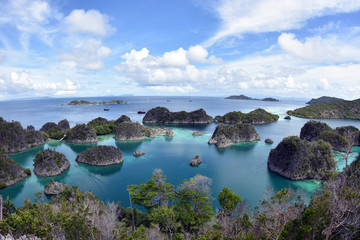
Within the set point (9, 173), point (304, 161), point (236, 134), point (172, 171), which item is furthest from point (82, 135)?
point (304, 161)

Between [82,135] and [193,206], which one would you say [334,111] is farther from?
[82,135]

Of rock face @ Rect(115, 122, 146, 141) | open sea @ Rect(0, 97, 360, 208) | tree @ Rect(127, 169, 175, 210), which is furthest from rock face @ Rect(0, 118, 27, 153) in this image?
tree @ Rect(127, 169, 175, 210)

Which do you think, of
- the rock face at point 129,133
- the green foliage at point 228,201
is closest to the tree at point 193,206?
the green foliage at point 228,201

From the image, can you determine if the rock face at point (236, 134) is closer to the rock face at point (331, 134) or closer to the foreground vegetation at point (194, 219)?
the rock face at point (331, 134)

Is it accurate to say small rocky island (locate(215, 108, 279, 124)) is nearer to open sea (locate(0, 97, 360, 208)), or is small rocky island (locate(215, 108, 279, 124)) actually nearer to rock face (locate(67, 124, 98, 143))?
open sea (locate(0, 97, 360, 208))

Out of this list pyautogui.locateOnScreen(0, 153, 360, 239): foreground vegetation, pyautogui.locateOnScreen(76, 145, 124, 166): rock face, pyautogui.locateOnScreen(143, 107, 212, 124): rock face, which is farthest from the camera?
pyautogui.locateOnScreen(143, 107, 212, 124): rock face

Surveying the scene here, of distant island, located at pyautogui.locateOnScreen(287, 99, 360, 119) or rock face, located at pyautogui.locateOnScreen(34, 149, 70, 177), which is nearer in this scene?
rock face, located at pyautogui.locateOnScreen(34, 149, 70, 177)

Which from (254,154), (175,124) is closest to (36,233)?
(254,154)

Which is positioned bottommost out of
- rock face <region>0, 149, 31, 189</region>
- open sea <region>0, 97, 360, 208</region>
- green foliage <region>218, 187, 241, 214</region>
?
A: open sea <region>0, 97, 360, 208</region>
